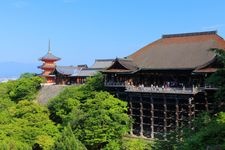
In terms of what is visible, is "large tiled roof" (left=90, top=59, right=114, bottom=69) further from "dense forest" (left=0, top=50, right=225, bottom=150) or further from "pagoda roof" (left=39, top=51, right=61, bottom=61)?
"pagoda roof" (left=39, top=51, right=61, bottom=61)

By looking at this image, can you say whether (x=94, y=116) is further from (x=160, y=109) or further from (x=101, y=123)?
(x=160, y=109)

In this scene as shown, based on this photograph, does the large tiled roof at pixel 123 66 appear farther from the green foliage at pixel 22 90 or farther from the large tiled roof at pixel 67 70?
the large tiled roof at pixel 67 70

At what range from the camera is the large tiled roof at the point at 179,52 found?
141 ft

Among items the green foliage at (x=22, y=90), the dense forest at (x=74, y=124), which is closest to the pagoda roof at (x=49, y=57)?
the green foliage at (x=22, y=90)

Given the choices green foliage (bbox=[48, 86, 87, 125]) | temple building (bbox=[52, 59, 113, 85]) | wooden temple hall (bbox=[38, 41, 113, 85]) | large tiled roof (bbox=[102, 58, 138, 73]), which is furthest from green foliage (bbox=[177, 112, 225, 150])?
temple building (bbox=[52, 59, 113, 85])

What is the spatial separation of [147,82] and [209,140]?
33.0m

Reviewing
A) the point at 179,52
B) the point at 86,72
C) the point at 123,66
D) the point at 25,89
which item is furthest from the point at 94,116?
the point at 25,89

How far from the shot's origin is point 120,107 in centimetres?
4484

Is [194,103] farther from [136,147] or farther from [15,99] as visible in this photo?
[15,99]

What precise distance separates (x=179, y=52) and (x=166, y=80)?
337 centimetres

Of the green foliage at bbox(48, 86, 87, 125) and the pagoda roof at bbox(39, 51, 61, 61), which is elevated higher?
the pagoda roof at bbox(39, 51, 61, 61)

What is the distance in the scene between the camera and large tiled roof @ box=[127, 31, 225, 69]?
4306 cm

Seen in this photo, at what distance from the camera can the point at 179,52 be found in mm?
46250

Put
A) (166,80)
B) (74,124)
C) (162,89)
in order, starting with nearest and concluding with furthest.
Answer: (74,124) < (162,89) < (166,80)
